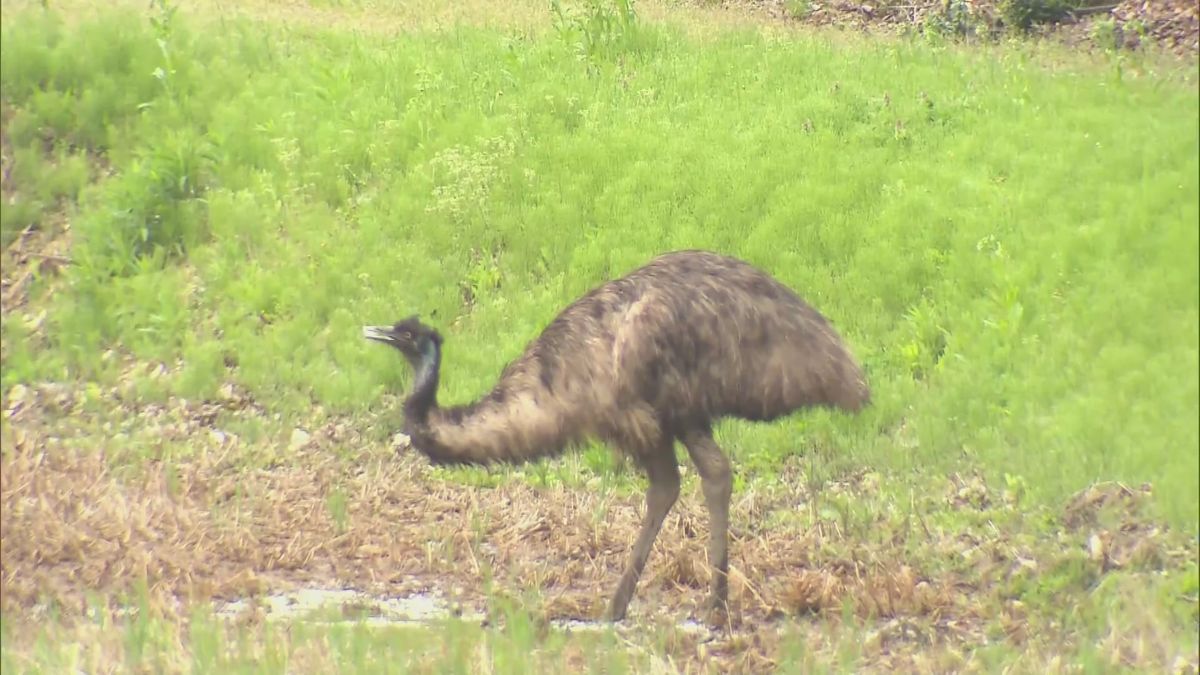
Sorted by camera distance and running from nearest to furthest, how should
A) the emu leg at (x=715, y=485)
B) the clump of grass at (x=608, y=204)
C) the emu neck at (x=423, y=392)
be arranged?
the emu neck at (x=423, y=392) < the emu leg at (x=715, y=485) < the clump of grass at (x=608, y=204)

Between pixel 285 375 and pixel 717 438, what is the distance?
3.17 metres

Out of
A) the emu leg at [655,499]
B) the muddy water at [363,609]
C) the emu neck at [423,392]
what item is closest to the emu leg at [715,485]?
the emu leg at [655,499]

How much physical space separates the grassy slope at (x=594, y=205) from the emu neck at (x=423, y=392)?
2651 millimetres

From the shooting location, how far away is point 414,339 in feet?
24.8

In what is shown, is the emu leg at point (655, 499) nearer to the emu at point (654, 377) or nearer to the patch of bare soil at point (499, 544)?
the emu at point (654, 377)

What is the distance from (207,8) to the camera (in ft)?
51.6

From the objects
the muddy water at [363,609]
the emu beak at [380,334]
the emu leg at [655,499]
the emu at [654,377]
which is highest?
the emu beak at [380,334]

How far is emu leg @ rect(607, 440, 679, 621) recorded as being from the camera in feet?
25.9

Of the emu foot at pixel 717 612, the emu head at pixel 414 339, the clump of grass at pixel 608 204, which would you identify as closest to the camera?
the emu head at pixel 414 339

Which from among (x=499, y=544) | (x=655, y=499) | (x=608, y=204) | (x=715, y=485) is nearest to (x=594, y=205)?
(x=608, y=204)

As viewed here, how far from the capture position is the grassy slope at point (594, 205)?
328 inches

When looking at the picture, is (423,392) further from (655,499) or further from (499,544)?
(499,544)

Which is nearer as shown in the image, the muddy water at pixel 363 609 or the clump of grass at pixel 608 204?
the muddy water at pixel 363 609

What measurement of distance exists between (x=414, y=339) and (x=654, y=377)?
1.05 metres
